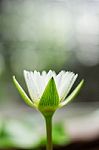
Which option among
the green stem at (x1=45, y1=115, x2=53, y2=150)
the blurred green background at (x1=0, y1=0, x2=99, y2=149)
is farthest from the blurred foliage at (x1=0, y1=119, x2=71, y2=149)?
the blurred green background at (x1=0, y1=0, x2=99, y2=149)

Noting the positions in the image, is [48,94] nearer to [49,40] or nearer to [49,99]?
[49,99]

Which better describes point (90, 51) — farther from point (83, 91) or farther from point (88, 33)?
point (83, 91)

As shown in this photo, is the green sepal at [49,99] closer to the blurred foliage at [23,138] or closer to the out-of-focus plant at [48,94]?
the out-of-focus plant at [48,94]

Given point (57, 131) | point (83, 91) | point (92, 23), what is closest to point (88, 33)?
point (92, 23)

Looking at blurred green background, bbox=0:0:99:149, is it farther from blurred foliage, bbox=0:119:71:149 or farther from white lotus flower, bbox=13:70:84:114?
white lotus flower, bbox=13:70:84:114

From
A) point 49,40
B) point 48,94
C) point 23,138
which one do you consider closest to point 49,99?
point 48,94

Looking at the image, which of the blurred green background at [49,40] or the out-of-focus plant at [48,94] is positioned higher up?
the blurred green background at [49,40]

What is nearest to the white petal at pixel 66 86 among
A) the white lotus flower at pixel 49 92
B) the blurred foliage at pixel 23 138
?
Result: the white lotus flower at pixel 49 92
